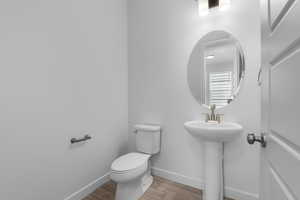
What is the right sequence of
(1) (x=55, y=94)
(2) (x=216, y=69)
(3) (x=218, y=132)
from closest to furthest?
1. (3) (x=218, y=132)
2. (1) (x=55, y=94)
3. (2) (x=216, y=69)

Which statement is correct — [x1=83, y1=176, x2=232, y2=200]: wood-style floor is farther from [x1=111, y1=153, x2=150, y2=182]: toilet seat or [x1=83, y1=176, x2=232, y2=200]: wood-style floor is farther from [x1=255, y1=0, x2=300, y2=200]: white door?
[x1=255, y1=0, x2=300, y2=200]: white door

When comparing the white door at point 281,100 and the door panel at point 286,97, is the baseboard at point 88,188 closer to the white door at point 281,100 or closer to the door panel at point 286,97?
the white door at point 281,100

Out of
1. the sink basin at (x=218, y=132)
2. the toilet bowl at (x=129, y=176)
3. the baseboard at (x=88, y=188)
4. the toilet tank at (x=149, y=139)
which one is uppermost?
the sink basin at (x=218, y=132)

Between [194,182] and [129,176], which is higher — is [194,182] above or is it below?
below

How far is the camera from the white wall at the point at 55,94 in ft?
3.61

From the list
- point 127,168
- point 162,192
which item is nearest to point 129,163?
point 127,168

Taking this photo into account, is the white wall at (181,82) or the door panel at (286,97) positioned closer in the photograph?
the door panel at (286,97)

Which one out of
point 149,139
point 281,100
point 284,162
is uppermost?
point 281,100

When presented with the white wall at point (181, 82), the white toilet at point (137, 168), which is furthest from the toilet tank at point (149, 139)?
the white wall at point (181, 82)

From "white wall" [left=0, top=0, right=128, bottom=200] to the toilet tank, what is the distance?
15.5 inches

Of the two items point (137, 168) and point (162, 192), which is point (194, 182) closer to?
point (162, 192)

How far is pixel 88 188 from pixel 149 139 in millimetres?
904

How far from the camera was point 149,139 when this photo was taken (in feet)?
6.16

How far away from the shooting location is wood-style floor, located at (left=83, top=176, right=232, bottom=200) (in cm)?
159
